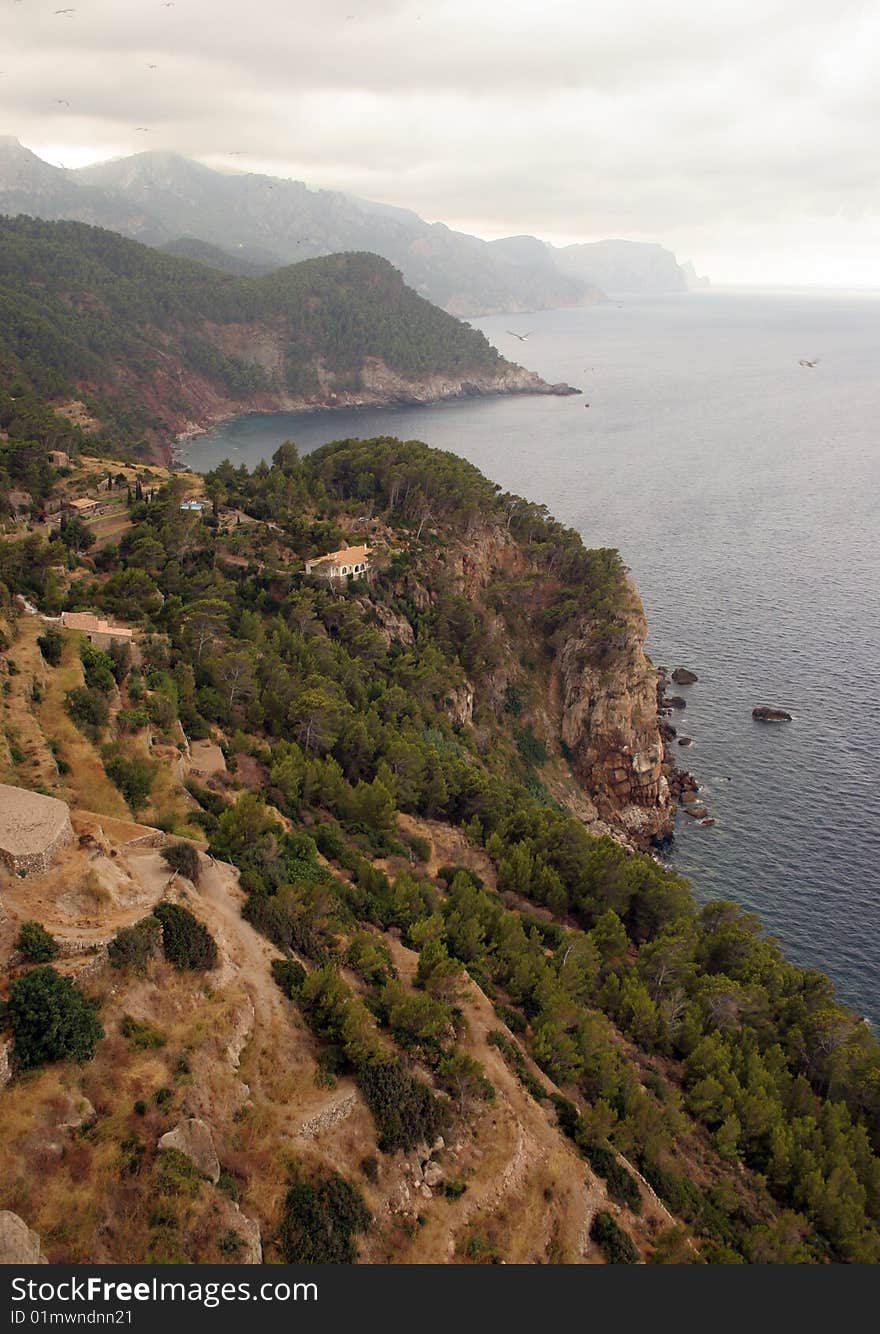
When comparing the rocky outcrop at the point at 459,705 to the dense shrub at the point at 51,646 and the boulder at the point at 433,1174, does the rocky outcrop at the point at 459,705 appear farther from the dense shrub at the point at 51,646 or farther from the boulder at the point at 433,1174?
the boulder at the point at 433,1174

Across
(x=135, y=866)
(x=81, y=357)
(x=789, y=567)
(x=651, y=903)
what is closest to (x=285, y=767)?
(x=135, y=866)

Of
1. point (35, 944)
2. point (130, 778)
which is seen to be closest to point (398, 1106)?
point (35, 944)

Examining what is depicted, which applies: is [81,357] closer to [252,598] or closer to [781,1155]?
[252,598]

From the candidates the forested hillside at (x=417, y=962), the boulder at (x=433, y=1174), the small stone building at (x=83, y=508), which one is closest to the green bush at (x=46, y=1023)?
the forested hillside at (x=417, y=962)

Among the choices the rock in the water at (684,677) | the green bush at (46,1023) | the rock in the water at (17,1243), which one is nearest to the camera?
the rock in the water at (17,1243)

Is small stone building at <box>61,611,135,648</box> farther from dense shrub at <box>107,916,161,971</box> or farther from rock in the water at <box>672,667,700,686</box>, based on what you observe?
rock in the water at <box>672,667,700,686</box>
